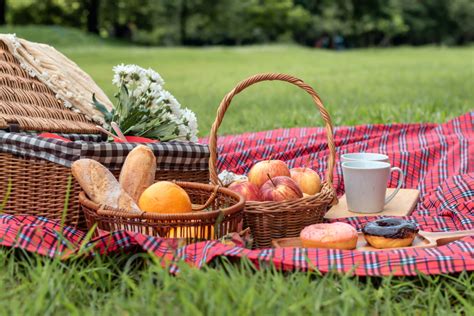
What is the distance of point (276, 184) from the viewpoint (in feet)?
8.27

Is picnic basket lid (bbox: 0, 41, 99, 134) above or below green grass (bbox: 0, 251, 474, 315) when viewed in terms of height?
above

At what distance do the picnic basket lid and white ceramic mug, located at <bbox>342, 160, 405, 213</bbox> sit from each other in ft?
3.83

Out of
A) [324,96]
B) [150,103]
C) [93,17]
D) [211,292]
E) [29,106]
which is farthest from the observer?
[93,17]

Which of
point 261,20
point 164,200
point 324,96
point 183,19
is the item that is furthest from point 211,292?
point 261,20

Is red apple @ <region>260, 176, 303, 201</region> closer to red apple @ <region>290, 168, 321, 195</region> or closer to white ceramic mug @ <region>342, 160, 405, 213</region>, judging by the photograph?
red apple @ <region>290, 168, 321, 195</region>

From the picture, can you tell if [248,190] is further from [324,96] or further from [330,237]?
[324,96]

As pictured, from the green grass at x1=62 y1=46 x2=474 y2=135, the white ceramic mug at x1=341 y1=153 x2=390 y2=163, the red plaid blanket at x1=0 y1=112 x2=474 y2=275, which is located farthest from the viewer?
the green grass at x1=62 y1=46 x2=474 y2=135

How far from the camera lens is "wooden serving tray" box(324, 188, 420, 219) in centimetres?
282

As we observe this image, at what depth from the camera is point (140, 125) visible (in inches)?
123

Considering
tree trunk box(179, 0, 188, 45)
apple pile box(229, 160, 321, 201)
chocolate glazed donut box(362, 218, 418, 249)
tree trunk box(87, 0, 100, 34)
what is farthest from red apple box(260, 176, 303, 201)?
tree trunk box(179, 0, 188, 45)

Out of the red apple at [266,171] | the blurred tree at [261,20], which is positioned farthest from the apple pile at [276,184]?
the blurred tree at [261,20]

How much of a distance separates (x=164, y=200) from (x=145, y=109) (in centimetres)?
97

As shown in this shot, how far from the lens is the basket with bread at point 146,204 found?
7.15ft

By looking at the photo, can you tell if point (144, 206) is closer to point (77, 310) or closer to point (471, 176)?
point (77, 310)
